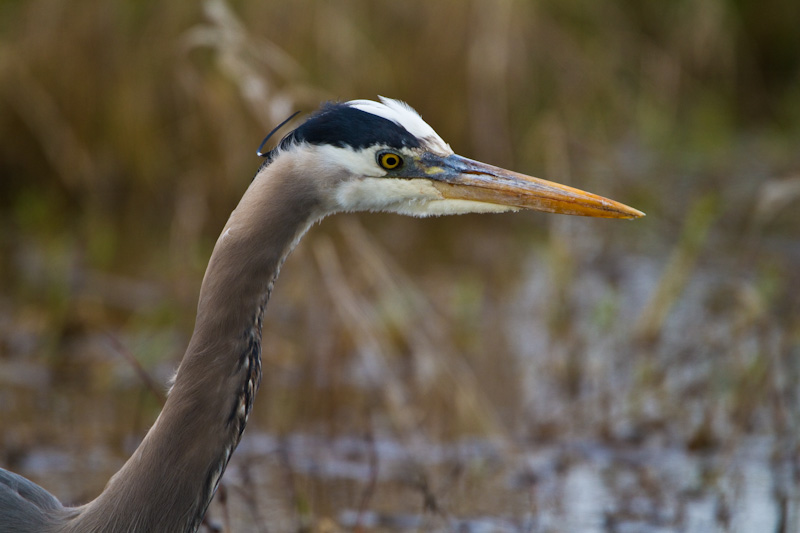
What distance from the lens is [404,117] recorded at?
252 centimetres

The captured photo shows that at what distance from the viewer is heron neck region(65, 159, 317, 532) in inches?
91.7

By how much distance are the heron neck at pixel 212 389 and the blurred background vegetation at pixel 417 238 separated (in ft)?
2.97

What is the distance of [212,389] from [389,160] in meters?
0.62

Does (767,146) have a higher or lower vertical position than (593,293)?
higher

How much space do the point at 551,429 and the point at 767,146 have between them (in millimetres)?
5936

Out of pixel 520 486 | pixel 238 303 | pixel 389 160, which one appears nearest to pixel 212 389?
pixel 238 303

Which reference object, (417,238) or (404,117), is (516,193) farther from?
(417,238)

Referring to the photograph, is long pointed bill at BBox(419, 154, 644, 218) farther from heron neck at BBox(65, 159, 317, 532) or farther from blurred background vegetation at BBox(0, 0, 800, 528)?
blurred background vegetation at BBox(0, 0, 800, 528)

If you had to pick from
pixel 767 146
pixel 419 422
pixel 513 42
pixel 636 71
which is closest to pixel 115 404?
pixel 419 422

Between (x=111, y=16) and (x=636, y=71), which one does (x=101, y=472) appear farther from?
(x=636, y=71)

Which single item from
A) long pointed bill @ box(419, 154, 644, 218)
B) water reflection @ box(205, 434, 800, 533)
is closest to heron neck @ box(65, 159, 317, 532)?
long pointed bill @ box(419, 154, 644, 218)

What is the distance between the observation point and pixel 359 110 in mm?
2457

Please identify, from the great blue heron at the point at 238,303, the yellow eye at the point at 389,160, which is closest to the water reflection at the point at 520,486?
the great blue heron at the point at 238,303

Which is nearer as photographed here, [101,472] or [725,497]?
[725,497]
